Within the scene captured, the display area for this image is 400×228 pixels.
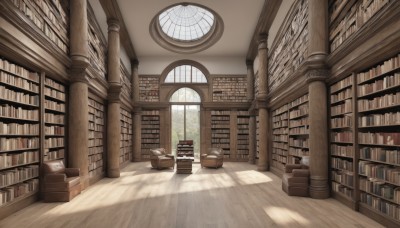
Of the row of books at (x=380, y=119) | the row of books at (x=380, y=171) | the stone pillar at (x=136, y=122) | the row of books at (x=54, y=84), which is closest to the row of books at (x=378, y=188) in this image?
the row of books at (x=380, y=171)

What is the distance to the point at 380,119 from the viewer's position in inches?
184

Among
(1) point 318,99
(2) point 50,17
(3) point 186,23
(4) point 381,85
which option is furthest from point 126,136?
(4) point 381,85

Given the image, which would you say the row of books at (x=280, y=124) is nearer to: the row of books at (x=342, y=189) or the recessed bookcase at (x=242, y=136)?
the row of books at (x=342, y=189)

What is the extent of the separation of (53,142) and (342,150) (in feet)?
19.9

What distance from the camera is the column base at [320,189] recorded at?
6.35 metres

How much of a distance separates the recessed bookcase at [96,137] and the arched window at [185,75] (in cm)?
697

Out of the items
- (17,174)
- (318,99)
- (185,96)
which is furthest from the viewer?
(185,96)

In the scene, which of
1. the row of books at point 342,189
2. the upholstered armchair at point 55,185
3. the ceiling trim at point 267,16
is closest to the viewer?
the row of books at point 342,189

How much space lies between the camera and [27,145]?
18.5 feet

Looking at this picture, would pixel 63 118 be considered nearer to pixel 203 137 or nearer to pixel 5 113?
pixel 5 113

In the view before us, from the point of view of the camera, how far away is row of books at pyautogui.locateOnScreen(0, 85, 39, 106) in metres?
4.88

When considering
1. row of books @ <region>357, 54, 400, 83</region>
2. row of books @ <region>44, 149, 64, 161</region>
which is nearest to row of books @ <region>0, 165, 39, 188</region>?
row of books @ <region>44, 149, 64, 161</region>

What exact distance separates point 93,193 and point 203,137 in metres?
9.20

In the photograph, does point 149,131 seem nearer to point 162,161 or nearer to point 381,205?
point 162,161
